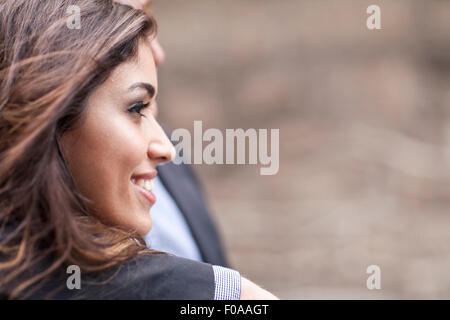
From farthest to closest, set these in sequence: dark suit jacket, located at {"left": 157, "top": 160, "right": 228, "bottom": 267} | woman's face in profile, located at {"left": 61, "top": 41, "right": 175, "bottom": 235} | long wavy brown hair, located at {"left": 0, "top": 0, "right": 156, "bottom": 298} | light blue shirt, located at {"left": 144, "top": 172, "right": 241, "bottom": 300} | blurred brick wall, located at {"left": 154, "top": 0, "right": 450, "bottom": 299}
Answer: blurred brick wall, located at {"left": 154, "top": 0, "right": 450, "bottom": 299} → dark suit jacket, located at {"left": 157, "top": 160, "right": 228, "bottom": 267} → light blue shirt, located at {"left": 144, "top": 172, "right": 241, "bottom": 300} → woman's face in profile, located at {"left": 61, "top": 41, "right": 175, "bottom": 235} → long wavy brown hair, located at {"left": 0, "top": 0, "right": 156, "bottom": 298}

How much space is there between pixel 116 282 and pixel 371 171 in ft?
11.1

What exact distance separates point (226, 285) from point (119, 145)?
326 mm

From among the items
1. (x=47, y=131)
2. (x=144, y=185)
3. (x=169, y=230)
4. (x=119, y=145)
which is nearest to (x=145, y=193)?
(x=144, y=185)

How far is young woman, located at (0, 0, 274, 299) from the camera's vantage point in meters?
0.84

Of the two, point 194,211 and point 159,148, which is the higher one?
point 159,148

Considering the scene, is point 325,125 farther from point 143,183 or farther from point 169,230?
point 143,183

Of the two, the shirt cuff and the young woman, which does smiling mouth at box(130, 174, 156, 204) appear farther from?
the shirt cuff

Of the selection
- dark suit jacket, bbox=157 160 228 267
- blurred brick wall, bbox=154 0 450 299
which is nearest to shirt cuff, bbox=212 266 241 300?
dark suit jacket, bbox=157 160 228 267

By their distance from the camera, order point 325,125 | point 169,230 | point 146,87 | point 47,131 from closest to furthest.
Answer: point 47,131 → point 146,87 → point 169,230 → point 325,125

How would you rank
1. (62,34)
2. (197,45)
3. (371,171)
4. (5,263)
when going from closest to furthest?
(5,263) → (62,34) → (371,171) → (197,45)

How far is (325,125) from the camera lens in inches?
167

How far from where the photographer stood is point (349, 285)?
3.37 meters
